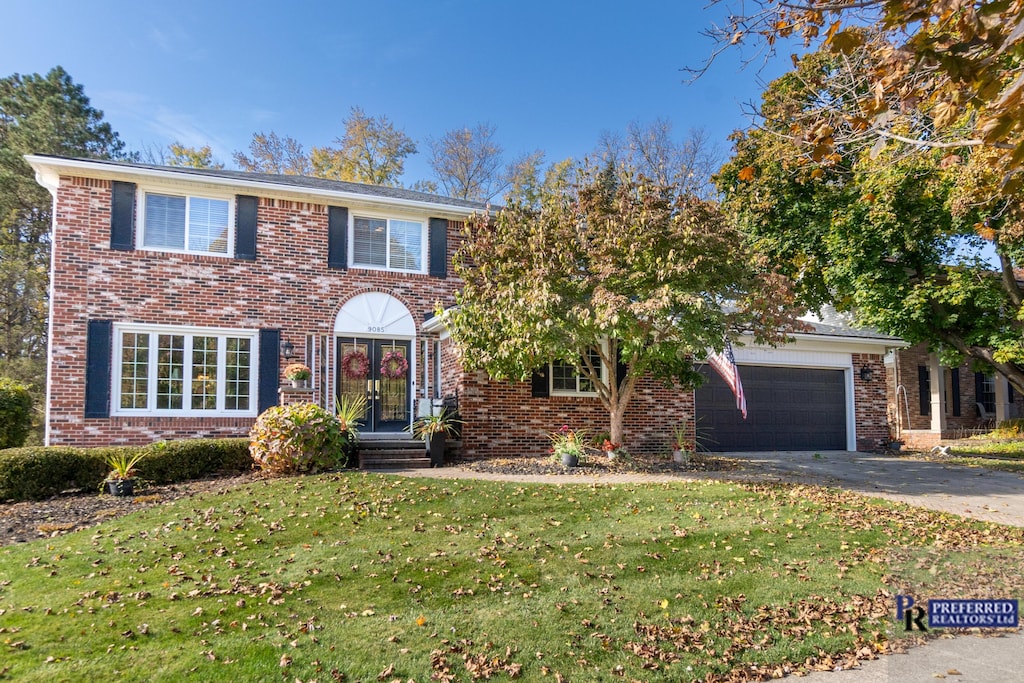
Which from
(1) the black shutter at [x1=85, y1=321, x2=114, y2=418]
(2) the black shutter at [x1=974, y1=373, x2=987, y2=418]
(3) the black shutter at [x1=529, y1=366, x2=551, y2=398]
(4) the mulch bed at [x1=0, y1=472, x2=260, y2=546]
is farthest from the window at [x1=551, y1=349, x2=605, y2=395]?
(2) the black shutter at [x1=974, y1=373, x2=987, y2=418]

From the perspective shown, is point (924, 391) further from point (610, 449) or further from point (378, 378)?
point (378, 378)

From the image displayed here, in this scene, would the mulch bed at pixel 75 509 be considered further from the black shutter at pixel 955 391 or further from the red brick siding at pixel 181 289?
the black shutter at pixel 955 391

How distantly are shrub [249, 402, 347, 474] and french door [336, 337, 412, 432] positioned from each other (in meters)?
3.25

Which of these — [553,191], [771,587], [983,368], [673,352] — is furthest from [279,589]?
[983,368]

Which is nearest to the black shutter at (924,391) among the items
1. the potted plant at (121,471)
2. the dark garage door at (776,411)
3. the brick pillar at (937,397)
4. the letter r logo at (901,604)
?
the brick pillar at (937,397)

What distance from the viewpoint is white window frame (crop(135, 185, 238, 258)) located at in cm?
1305

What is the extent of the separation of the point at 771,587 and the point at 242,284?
11.4 metres

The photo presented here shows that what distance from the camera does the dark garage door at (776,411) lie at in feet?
50.3

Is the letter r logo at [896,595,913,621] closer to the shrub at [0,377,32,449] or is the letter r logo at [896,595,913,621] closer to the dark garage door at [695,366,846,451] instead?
the dark garage door at [695,366,846,451]

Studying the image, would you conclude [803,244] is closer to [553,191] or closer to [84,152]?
[553,191]

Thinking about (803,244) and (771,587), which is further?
(803,244)

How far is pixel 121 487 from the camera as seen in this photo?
9203mm

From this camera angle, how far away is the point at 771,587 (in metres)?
5.84

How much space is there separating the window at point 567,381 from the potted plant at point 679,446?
201cm
